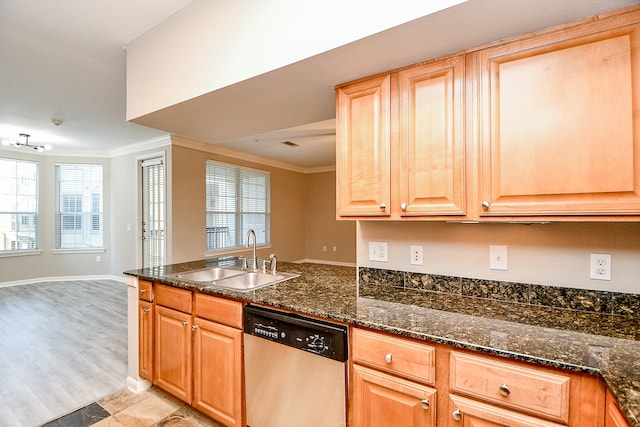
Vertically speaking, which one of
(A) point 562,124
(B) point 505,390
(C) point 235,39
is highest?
(C) point 235,39

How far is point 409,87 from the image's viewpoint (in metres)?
1.59

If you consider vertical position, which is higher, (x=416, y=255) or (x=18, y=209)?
(x=18, y=209)

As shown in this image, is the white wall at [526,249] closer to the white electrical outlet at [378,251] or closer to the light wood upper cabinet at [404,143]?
the white electrical outlet at [378,251]

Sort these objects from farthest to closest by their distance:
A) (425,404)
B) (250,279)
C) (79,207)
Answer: (79,207) → (250,279) → (425,404)

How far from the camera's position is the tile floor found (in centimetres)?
200

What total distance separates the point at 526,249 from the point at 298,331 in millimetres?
1221

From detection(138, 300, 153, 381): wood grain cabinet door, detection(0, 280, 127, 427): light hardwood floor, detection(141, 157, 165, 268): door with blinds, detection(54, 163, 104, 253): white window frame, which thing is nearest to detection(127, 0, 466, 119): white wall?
detection(138, 300, 153, 381): wood grain cabinet door

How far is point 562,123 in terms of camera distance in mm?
1249

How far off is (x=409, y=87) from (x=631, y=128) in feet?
2.92

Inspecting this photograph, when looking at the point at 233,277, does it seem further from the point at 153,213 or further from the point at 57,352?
the point at 153,213

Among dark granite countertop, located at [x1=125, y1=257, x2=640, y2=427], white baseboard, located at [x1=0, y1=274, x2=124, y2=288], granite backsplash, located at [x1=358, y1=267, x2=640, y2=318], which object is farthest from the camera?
white baseboard, located at [x1=0, y1=274, x2=124, y2=288]

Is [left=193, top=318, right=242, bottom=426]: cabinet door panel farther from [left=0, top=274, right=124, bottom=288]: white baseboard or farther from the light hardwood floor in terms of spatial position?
[left=0, top=274, right=124, bottom=288]: white baseboard

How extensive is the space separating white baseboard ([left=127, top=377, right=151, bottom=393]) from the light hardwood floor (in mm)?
120

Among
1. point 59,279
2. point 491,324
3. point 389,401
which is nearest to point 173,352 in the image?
point 389,401
